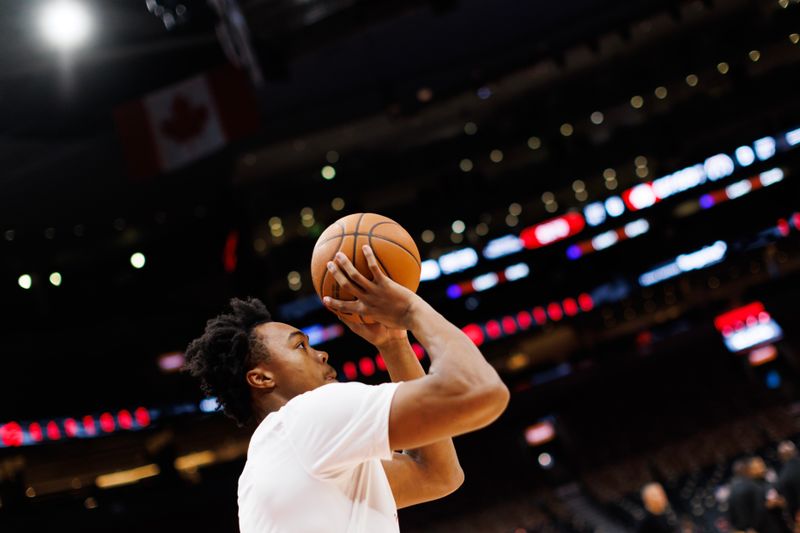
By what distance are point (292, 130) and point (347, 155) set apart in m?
1.94

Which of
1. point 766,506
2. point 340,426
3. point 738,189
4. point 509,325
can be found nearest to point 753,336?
point 738,189

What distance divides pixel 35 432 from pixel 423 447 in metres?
12.2

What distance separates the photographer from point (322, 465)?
6.72 ft

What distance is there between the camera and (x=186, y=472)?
16312mm

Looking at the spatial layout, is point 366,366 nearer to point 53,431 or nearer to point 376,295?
point 53,431

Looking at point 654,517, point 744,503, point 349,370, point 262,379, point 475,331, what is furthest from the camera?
point 475,331

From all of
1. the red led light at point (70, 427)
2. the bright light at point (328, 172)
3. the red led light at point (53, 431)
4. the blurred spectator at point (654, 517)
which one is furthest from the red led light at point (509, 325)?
the blurred spectator at point (654, 517)

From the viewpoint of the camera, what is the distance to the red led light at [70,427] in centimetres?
1373

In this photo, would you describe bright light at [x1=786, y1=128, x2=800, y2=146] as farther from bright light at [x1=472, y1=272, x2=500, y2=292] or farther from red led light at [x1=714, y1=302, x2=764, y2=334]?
bright light at [x1=472, y1=272, x2=500, y2=292]

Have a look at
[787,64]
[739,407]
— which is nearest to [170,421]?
[739,407]

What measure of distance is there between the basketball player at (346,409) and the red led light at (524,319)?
15173 millimetres

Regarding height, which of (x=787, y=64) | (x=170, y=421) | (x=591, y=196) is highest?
(x=787, y=64)

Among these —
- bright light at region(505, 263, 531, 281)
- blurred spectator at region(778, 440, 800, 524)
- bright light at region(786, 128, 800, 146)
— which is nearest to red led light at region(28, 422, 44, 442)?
bright light at region(505, 263, 531, 281)

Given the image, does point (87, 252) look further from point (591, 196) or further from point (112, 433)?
point (591, 196)
